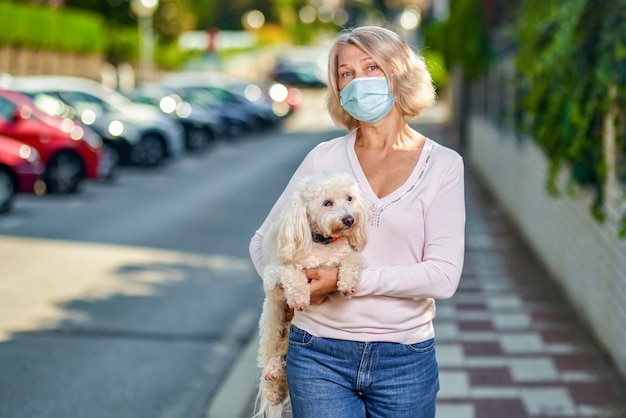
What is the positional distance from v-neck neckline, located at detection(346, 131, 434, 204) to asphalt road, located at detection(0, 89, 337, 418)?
334cm

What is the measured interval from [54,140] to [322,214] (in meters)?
15.0

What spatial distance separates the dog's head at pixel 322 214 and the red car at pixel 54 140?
1476 cm

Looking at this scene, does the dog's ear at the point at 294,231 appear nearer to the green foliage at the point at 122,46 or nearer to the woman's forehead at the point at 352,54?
the woman's forehead at the point at 352,54

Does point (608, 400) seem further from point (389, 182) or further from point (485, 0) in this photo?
point (485, 0)

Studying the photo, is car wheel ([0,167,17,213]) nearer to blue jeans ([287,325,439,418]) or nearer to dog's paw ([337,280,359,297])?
blue jeans ([287,325,439,418])

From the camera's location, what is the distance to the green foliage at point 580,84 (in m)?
7.02

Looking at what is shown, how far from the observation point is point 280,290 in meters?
3.24

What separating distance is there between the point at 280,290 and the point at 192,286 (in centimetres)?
705

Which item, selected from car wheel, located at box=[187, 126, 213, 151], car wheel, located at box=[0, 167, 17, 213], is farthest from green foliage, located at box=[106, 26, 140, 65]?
car wheel, located at box=[0, 167, 17, 213]

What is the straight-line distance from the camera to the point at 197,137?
1108 inches

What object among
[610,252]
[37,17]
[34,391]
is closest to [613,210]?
[610,252]

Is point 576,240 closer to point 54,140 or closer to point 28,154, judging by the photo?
point 28,154

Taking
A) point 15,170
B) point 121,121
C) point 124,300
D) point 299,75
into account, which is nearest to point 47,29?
point 121,121

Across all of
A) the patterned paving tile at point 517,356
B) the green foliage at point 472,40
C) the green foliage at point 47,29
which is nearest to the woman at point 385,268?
the patterned paving tile at point 517,356
